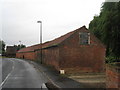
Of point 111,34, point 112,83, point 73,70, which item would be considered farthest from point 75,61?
point 112,83

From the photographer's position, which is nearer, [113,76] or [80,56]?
[113,76]

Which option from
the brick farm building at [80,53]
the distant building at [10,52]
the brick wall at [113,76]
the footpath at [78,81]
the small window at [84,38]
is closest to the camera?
the brick wall at [113,76]

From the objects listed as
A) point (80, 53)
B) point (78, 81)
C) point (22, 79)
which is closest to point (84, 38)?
point (80, 53)

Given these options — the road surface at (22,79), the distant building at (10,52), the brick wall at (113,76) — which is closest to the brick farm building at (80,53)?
the road surface at (22,79)

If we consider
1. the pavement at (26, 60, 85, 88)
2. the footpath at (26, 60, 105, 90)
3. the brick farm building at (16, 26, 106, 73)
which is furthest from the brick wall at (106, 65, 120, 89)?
the brick farm building at (16, 26, 106, 73)

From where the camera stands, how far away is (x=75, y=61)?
901 inches

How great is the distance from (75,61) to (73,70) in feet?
4.02

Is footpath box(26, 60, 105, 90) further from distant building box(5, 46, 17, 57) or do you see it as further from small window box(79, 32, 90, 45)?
distant building box(5, 46, 17, 57)

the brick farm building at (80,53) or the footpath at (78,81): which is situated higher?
the brick farm building at (80,53)

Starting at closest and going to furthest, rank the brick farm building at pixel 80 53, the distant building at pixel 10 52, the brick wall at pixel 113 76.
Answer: the brick wall at pixel 113 76, the brick farm building at pixel 80 53, the distant building at pixel 10 52

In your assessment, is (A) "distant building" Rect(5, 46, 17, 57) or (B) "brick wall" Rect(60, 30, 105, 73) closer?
(B) "brick wall" Rect(60, 30, 105, 73)

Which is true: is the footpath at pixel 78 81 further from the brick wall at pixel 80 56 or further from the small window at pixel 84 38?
the small window at pixel 84 38

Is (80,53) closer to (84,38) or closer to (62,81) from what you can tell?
(84,38)

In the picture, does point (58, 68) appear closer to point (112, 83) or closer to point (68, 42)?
point (68, 42)
